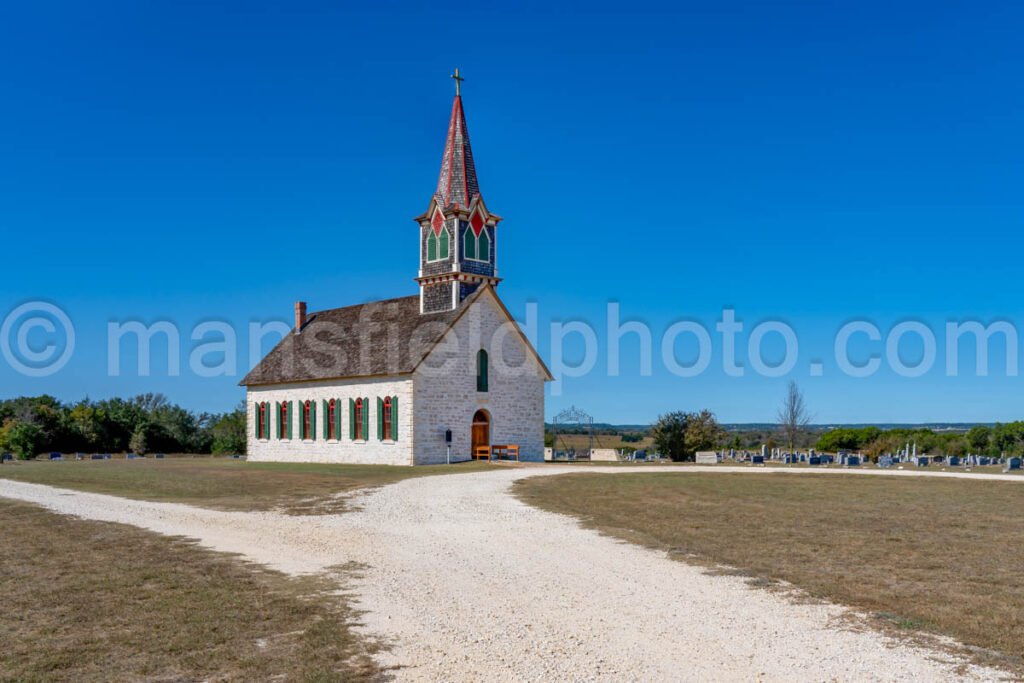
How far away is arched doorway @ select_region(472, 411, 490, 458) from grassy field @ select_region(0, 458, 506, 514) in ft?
12.4

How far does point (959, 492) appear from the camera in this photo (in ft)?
74.0

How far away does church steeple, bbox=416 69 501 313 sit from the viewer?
127ft

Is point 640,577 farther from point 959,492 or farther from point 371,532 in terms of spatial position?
point 959,492

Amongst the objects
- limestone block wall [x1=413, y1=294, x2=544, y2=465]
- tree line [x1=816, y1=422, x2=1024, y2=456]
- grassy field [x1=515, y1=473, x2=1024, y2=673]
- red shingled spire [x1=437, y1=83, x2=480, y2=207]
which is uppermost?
red shingled spire [x1=437, y1=83, x2=480, y2=207]

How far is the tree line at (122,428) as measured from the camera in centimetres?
5231

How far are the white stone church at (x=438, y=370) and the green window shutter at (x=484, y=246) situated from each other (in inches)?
1.8

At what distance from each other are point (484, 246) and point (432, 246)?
94.4 inches

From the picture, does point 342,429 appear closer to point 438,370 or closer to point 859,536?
point 438,370

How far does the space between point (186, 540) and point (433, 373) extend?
2272 centimetres

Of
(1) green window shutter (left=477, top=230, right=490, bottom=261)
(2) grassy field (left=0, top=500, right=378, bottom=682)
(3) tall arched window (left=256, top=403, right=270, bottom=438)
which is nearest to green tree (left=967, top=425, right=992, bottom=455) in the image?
(1) green window shutter (left=477, top=230, right=490, bottom=261)

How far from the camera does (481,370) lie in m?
38.6

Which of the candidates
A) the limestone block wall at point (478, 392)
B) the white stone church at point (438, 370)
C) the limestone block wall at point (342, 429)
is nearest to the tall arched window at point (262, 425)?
the limestone block wall at point (342, 429)

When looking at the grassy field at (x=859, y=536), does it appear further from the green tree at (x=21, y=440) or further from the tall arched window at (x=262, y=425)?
the green tree at (x=21, y=440)

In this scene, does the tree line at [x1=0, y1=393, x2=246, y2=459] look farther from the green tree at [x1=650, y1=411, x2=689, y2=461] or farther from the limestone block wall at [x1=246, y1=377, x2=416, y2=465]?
the green tree at [x1=650, y1=411, x2=689, y2=461]
